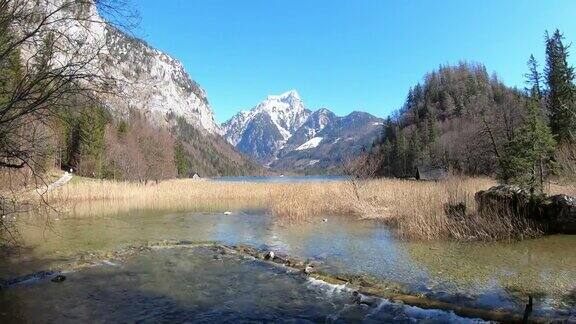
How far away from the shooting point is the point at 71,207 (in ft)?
90.5

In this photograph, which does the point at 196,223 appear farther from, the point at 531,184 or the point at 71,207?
the point at 531,184

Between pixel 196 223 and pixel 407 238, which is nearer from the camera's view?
pixel 407 238

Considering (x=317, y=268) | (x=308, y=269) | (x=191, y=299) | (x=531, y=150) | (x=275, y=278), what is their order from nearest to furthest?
(x=191, y=299) < (x=275, y=278) < (x=308, y=269) < (x=317, y=268) < (x=531, y=150)

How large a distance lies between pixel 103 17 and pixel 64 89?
1.13 metres

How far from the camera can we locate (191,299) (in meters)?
9.16

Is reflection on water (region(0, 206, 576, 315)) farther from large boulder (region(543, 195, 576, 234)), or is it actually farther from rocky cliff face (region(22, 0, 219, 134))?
rocky cliff face (region(22, 0, 219, 134))

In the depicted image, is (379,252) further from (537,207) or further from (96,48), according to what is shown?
(96,48)

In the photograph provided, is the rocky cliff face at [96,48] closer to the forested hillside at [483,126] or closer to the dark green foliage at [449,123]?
the forested hillside at [483,126]

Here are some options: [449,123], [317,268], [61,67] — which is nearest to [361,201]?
[317,268]

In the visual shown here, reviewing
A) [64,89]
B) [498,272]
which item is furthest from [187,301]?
[498,272]

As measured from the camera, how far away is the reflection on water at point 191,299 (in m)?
8.07

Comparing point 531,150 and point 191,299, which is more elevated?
point 531,150

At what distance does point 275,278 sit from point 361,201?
50.5 feet

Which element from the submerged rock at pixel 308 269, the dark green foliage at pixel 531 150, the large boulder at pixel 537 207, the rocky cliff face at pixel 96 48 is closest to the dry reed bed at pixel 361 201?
the large boulder at pixel 537 207
